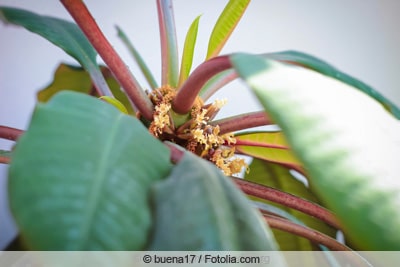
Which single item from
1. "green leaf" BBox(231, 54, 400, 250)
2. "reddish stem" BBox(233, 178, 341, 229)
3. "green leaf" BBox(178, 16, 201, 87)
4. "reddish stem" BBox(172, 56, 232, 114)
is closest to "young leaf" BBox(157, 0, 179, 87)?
"green leaf" BBox(178, 16, 201, 87)

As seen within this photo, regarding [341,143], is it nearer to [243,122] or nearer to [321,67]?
[321,67]

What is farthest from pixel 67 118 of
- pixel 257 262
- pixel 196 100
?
pixel 196 100

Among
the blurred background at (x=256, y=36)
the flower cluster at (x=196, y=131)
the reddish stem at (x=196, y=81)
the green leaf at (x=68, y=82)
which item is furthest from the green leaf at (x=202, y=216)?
the blurred background at (x=256, y=36)

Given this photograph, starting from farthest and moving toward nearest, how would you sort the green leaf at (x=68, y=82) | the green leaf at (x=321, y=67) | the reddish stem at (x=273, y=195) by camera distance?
the green leaf at (x=68, y=82)
the reddish stem at (x=273, y=195)
the green leaf at (x=321, y=67)

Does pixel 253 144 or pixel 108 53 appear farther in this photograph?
pixel 253 144

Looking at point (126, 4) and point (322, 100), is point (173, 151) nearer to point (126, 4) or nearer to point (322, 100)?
point (322, 100)

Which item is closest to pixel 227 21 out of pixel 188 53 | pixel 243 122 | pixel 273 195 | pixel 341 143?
pixel 188 53

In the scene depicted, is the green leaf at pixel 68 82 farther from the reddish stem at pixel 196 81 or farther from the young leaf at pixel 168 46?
the reddish stem at pixel 196 81

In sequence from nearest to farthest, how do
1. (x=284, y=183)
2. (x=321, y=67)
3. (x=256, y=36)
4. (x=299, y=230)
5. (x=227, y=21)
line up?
(x=321, y=67)
(x=299, y=230)
(x=227, y=21)
(x=284, y=183)
(x=256, y=36)
